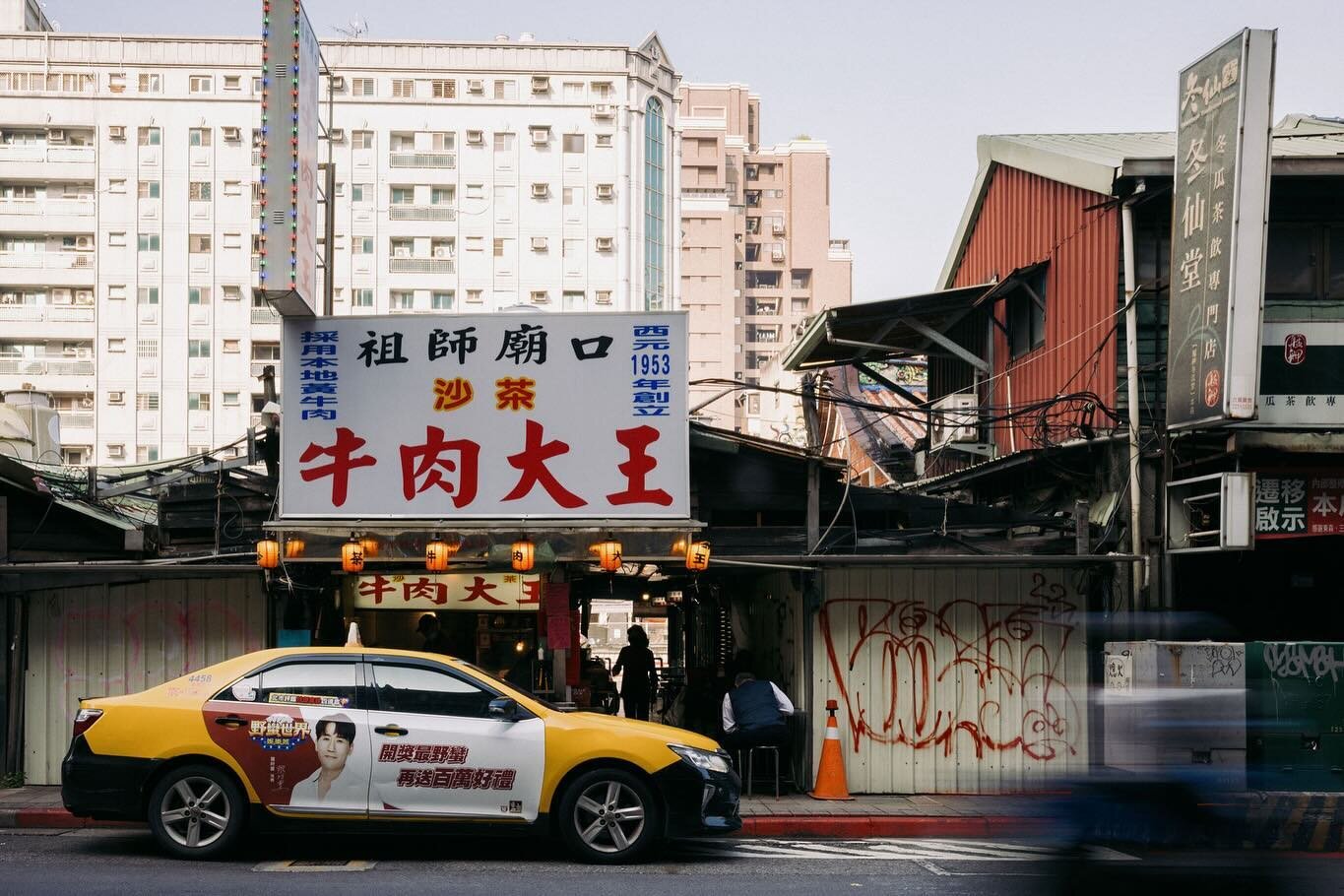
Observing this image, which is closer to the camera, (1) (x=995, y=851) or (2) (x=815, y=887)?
(2) (x=815, y=887)

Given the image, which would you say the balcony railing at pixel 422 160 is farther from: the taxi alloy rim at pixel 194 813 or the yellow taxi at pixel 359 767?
the taxi alloy rim at pixel 194 813

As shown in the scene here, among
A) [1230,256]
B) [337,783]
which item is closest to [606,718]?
[337,783]

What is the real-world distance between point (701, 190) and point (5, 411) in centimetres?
7724

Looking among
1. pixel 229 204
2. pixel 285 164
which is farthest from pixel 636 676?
pixel 229 204

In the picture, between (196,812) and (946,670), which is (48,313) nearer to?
(946,670)

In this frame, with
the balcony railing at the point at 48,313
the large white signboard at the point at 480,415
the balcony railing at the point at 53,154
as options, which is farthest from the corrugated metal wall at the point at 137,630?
the balcony railing at the point at 53,154

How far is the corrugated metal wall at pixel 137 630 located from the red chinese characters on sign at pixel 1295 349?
11.3 metres

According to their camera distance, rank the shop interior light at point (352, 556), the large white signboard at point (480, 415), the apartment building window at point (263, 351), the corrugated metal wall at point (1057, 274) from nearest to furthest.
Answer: the shop interior light at point (352, 556), the large white signboard at point (480, 415), the corrugated metal wall at point (1057, 274), the apartment building window at point (263, 351)

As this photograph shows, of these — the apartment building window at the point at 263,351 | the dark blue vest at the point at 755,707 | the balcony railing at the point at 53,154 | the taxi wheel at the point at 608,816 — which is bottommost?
the taxi wheel at the point at 608,816

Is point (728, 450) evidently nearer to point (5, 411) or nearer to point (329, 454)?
point (329, 454)

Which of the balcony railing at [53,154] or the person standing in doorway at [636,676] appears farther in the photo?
the balcony railing at [53,154]

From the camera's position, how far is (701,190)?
94875mm

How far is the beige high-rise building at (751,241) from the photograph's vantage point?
94250mm

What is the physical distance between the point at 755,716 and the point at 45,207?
2397 inches
